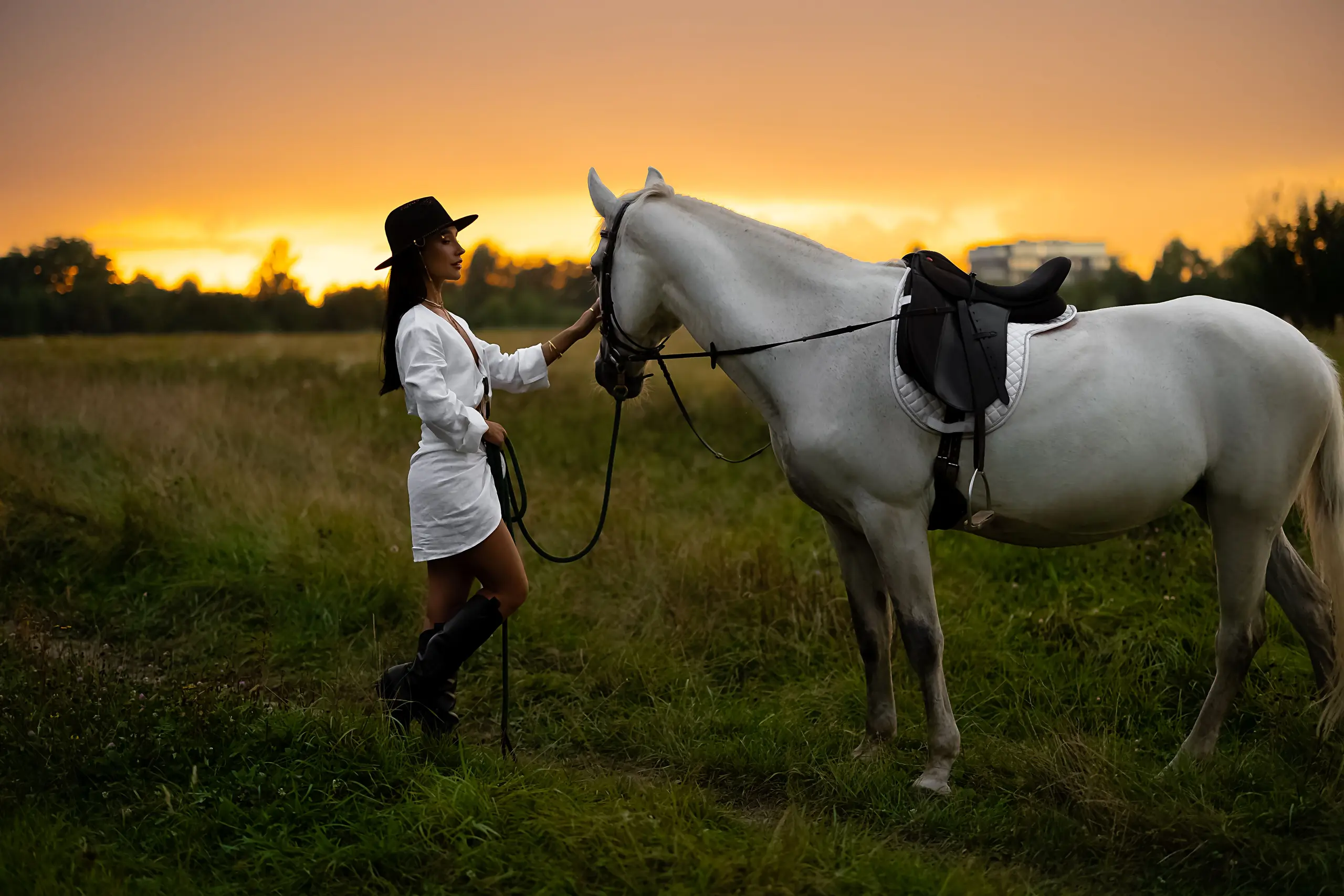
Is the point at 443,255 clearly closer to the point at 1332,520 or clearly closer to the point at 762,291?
the point at 762,291

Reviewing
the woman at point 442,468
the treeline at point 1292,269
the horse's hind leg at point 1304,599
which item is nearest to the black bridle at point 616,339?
the woman at point 442,468

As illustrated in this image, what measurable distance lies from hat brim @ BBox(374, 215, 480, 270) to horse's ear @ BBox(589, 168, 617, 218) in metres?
0.50

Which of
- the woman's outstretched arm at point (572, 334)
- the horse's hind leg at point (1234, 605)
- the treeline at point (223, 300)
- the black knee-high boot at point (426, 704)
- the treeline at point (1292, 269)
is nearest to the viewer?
the horse's hind leg at point (1234, 605)

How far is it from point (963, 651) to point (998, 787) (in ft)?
4.01

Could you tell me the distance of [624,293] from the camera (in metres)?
3.94

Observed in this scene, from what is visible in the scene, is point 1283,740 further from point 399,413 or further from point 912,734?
point 399,413

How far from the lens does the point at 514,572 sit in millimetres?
3918

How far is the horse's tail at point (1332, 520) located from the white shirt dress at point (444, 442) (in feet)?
10.7

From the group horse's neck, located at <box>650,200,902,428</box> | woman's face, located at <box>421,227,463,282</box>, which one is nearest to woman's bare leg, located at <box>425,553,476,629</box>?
woman's face, located at <box>421,227,463,282</box>

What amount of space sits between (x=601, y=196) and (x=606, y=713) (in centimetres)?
236

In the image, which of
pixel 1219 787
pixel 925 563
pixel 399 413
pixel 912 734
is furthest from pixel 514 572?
pixel 399 413

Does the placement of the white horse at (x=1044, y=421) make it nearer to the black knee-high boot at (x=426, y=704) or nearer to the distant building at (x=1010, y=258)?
the distant building at (x=1010, y=258)

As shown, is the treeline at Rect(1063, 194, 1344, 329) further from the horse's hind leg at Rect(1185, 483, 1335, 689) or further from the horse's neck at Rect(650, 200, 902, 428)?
the horse's neck at Rect(650, 200, 902, 428)

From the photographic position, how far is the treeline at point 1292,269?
297 inches
